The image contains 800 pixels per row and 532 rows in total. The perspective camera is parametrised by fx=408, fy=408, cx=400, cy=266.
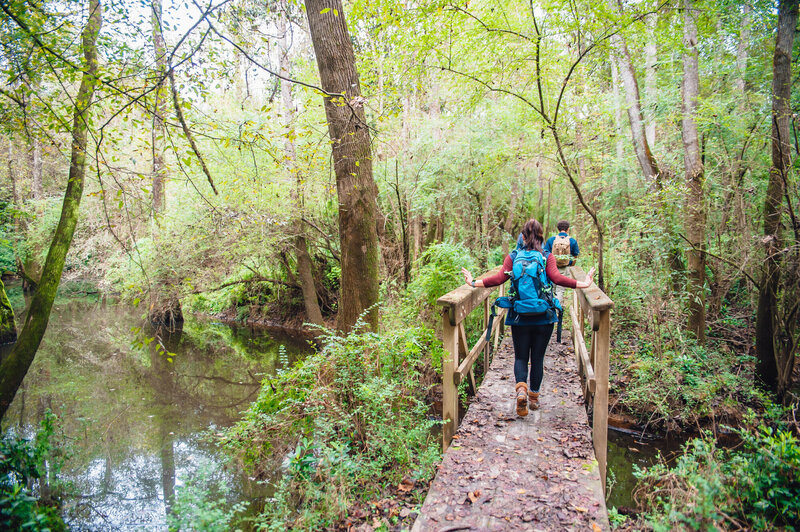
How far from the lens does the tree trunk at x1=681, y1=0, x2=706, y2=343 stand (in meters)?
7.41

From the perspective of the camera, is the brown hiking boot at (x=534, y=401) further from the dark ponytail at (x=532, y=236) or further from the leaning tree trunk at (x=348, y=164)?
the leaning tree trunk at (x=348, y=164)

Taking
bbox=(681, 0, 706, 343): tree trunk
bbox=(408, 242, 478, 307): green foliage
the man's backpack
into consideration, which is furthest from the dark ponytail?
bbox=(681, 0, 706, 343): tree trunk

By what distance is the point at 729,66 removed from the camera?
8.59 meters

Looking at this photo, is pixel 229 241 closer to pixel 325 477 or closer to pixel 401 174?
pixel 401 174

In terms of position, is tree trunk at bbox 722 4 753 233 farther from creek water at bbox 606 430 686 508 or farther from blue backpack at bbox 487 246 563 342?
blue backpack at bbox 487 246 563 342

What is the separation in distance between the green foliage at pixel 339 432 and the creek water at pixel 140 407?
525mm

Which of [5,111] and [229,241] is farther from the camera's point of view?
[229,241]

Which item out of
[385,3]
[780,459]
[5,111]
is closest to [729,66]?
[385,3]

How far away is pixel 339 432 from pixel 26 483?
3810mm

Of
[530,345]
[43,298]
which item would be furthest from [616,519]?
[43,298]

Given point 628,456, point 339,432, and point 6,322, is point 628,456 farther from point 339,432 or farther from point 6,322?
point 6,322

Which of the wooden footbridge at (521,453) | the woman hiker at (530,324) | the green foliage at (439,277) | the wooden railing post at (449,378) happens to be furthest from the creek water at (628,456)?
the green foliage at (439,277)

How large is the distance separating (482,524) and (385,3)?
6755 mm

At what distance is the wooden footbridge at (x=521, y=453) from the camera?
2768 mm
